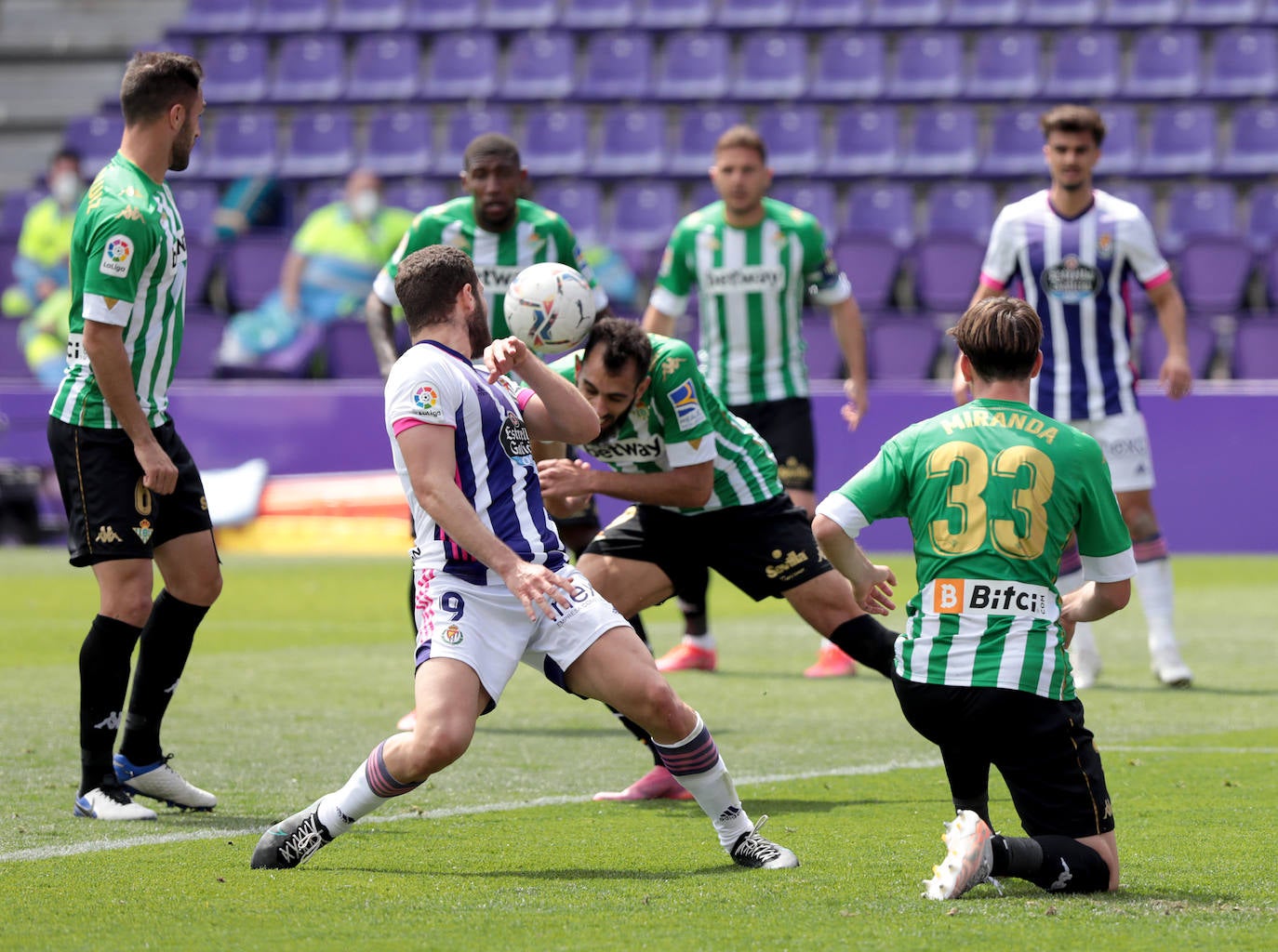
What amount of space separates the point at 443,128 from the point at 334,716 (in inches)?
533

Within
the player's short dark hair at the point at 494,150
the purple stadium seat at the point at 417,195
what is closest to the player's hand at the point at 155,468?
the player's short dark hair at the point at 494,150

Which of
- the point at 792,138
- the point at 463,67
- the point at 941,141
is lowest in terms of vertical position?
the point at 941,141

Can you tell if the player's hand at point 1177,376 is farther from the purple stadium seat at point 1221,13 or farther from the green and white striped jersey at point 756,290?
the purple stadium seat at point 1221,13

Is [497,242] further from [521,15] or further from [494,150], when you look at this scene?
[521,15]

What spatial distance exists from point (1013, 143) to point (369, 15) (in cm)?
760

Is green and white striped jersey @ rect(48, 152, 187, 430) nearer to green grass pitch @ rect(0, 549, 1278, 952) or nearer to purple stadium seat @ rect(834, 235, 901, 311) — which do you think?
green grass pitch @ rect(0, 549, 1278, 952)

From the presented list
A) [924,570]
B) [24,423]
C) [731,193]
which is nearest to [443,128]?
[24,423]

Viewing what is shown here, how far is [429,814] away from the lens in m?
5.39

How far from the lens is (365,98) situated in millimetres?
20547

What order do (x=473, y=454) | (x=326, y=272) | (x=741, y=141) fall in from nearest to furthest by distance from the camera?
(x=473, y=454)
(x=741, y=141)
(x=326, y=272)

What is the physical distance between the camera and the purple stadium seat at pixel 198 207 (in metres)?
19.1

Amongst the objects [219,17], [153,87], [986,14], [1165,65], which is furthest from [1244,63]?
[153,87]

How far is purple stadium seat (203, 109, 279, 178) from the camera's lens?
65.7ft

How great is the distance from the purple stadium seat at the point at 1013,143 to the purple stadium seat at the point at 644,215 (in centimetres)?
304
